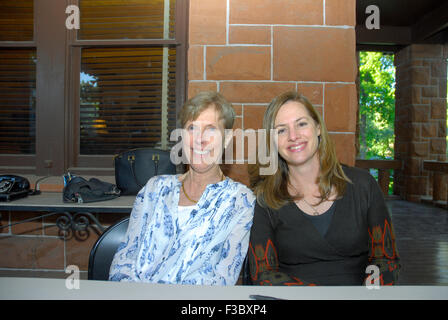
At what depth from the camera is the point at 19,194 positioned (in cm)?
183

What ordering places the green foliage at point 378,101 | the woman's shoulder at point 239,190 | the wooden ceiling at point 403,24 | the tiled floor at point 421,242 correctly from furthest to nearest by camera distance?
1. the green foliage at point 378,101
2. the wooden ceiling at point 403,24
3. the tiled floor at point 421,242
4. the woman's shoulder at point 239,190

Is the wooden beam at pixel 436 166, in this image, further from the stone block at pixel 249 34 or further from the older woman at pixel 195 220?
the older woman at pixel 195 220

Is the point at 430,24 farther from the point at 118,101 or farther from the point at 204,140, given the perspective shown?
the point at 204,140

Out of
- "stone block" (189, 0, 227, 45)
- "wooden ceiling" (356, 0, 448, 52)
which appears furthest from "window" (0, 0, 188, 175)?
"wooden ceiling" (356, 0, 448, 52)

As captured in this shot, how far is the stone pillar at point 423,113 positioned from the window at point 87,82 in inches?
222

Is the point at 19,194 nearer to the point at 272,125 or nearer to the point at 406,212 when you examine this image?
the point at 272,125

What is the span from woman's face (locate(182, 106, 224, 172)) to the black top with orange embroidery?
274 mm

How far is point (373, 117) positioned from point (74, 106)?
1030 cm

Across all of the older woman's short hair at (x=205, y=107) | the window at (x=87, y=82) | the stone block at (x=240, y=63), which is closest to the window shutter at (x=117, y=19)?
the window at (x=87, y=82)

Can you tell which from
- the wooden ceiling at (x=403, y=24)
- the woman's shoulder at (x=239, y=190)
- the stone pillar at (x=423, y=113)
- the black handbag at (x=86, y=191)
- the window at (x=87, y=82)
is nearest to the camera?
the woman's shoulder at (x=239, y=190)

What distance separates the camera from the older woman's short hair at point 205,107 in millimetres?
1363

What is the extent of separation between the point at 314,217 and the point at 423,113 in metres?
6.16

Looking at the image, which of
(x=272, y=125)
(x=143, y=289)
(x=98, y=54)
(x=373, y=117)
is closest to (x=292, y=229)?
(x=272, y=125)
